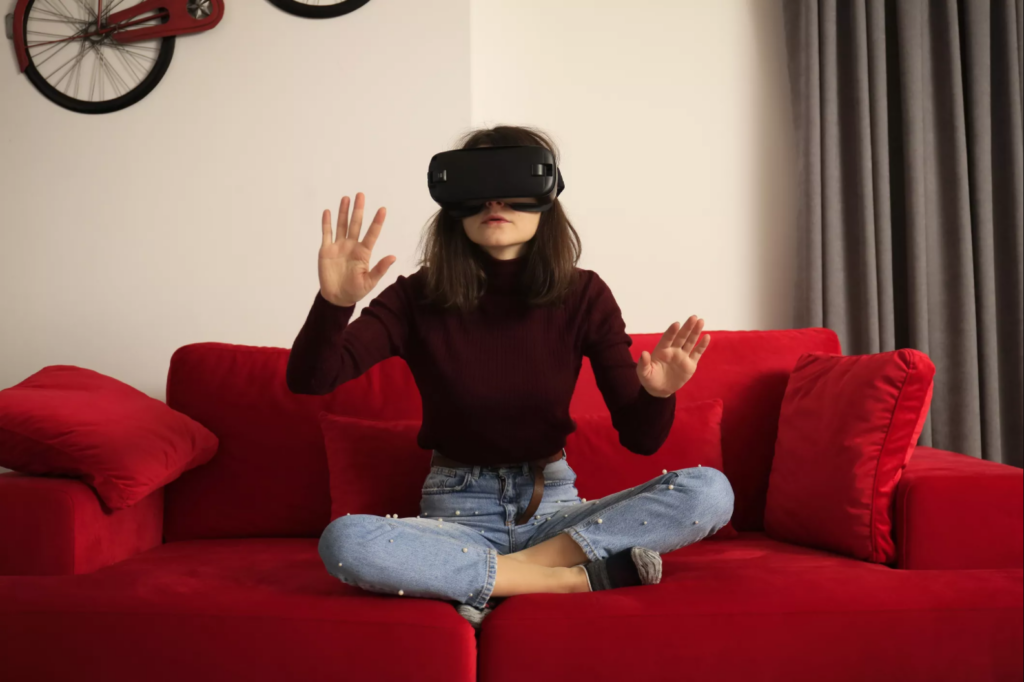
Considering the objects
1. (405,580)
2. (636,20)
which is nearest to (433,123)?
(636,20)

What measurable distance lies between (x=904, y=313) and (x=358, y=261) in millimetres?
1680

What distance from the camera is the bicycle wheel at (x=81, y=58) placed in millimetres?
2172

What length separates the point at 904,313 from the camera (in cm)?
225

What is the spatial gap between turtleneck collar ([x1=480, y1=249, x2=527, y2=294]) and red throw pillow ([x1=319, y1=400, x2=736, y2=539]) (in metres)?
0.35

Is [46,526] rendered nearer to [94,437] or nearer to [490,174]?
[94,437]

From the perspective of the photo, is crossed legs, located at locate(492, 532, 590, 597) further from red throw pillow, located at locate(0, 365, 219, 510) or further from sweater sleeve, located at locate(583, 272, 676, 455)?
red throw pillow, located at locate(0, 365, 219, 510)

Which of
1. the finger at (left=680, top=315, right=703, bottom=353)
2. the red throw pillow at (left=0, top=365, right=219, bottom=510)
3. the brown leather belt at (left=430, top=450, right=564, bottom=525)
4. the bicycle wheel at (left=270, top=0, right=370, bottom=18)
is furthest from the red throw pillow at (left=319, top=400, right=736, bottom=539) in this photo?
the bicycle wheel at (left=270, top=0, right=370, bottom=18)

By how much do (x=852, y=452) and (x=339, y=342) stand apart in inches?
33.7

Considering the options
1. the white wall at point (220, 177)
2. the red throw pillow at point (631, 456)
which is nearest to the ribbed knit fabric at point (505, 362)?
the red throw pillow at point (631, 456)

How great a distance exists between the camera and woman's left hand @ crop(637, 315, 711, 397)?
1.24 metres

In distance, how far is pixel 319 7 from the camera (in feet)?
7.05

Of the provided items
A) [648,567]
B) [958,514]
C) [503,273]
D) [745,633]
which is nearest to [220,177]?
[503,273]

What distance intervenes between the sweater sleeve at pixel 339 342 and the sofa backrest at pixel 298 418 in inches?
14.7

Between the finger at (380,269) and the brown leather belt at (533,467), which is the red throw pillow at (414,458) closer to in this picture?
the brown leather belt at (533,467)
